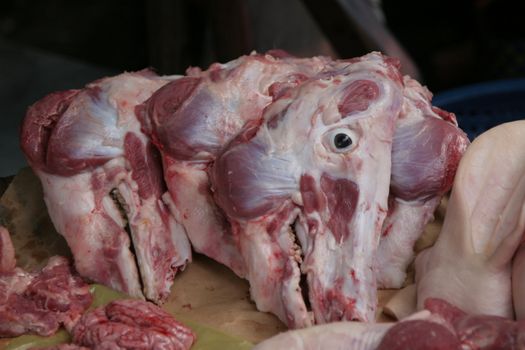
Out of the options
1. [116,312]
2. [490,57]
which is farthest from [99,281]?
[490,57]

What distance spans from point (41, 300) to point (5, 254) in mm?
238

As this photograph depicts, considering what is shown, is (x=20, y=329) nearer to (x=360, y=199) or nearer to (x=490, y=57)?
(x=360, y=199)

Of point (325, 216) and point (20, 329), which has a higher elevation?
point (325, 216)

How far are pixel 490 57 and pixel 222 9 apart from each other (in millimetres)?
2138

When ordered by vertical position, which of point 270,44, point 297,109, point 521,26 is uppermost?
point 297,109

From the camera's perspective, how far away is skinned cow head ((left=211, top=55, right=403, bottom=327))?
8.40ft

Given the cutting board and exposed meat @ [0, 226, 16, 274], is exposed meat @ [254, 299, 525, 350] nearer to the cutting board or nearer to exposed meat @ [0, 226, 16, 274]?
the cutting board

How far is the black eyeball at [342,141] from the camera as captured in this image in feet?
8.59

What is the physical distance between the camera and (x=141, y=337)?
8.48 ft

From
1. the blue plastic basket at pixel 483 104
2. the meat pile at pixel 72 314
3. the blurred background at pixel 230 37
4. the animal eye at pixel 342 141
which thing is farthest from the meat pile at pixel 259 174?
the blue plastic basket at pixel 483 104

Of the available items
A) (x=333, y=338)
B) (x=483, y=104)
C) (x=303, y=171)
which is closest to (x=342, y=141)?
(x=303, y=171)

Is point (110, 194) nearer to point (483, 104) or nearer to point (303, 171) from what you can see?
point (303, 171)

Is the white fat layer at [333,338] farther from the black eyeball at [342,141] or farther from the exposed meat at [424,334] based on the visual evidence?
the black eyeball at [342,141]

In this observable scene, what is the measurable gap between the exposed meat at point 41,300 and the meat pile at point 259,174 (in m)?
0.08
